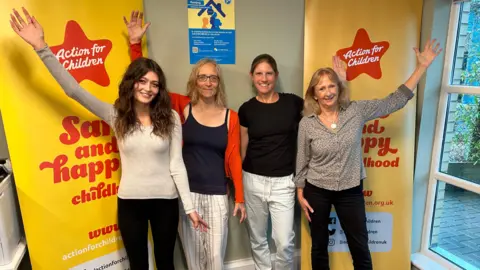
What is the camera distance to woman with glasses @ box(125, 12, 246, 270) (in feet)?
6.19

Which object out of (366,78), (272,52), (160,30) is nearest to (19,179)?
(160,30)

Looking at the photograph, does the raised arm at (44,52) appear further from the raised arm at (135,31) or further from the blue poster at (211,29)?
the blue poster at (211,29)

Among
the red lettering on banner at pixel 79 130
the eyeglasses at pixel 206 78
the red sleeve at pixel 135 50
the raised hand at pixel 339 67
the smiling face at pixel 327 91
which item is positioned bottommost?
the red lettering on banner at pixel 79 130

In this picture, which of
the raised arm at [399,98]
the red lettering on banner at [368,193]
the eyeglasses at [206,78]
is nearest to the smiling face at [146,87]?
the eyeglasses at [206,78]

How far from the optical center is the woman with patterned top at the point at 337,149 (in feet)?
6.05

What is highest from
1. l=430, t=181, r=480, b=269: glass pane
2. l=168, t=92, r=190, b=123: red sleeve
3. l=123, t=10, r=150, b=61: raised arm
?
l=123, t=10, r=150, b=61: raised arm

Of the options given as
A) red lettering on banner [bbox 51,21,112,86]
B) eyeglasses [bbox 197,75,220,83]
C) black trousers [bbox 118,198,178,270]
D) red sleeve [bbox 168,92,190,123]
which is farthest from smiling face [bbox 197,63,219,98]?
black trousers [bbox 118,198,178,270]

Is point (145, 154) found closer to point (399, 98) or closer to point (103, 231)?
point (103, 231)

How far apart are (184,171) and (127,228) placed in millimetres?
399

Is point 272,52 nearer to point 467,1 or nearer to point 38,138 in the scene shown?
point 467,1

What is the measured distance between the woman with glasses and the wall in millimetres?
168

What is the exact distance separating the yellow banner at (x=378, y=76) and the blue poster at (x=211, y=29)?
51 cm

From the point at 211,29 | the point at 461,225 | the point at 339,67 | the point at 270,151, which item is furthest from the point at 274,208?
the point at 461,225

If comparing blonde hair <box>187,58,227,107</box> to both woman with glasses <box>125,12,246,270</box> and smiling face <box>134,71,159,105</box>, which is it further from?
smiling face <box>134,71,159,105</box>
